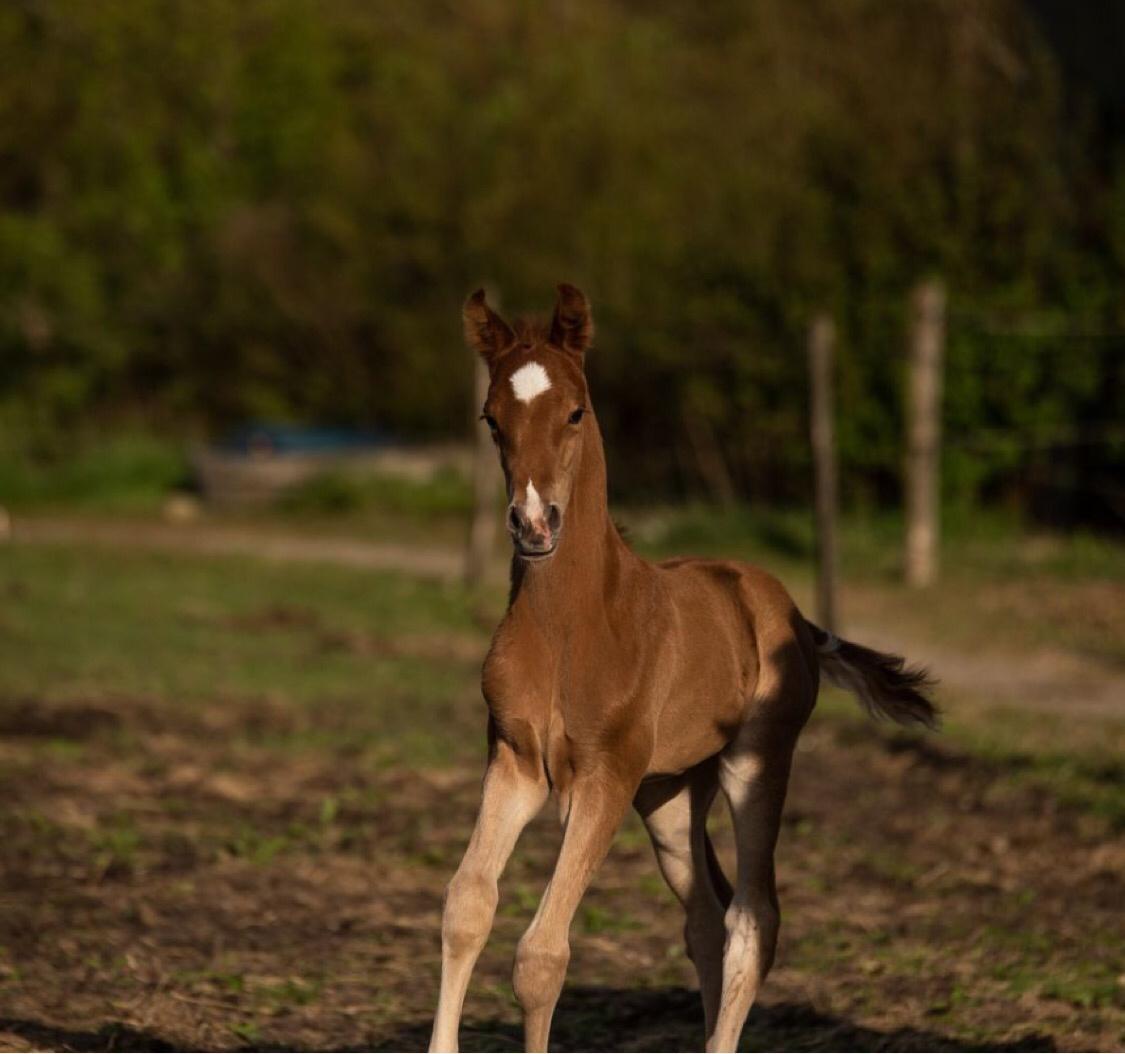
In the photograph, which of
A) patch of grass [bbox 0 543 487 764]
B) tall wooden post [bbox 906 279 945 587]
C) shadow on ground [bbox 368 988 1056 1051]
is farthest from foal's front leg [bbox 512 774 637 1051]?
tall wooden post [bbox 906 279 945 587]

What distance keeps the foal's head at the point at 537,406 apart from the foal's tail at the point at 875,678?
125cm

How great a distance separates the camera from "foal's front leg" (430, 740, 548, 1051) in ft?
13.1

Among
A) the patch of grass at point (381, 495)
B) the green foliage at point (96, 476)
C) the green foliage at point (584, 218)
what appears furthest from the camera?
the green foliage at point (96, 476)

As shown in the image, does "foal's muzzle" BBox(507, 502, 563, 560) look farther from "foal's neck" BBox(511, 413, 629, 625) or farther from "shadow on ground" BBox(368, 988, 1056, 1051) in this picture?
"shadow on ground" BBox(368, 988, 1056, 1051)

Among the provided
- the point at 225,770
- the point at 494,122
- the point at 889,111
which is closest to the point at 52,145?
the point at 494,122

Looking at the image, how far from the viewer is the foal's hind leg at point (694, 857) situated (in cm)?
473

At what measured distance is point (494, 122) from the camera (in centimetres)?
2739

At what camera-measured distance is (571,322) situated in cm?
407

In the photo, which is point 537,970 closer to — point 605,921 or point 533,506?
point 533,506

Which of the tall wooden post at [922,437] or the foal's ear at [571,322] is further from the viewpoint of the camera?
the tall wooden post at [922,437]

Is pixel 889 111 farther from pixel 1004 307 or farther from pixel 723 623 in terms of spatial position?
pixel 723 623

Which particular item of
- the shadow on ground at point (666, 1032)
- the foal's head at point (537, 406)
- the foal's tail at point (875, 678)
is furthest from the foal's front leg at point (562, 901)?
the shadow on ground at point (666, 1032)

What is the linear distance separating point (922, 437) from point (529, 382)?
1180cm

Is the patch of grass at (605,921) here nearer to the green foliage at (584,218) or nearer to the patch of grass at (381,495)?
the green foliage at (584,218)
